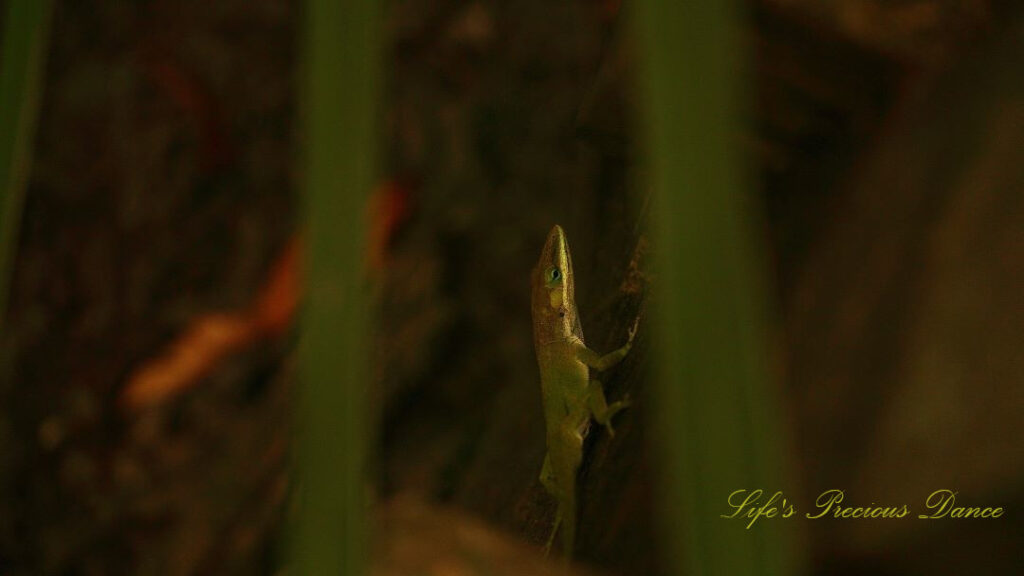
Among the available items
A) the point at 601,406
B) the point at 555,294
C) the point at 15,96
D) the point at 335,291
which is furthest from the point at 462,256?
the point at 335,291

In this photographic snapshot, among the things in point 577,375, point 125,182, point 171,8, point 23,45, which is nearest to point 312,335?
point 23,45

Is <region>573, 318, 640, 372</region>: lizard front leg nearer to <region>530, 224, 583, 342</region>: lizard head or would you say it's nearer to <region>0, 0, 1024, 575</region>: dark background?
<region>530, 224, 583, 342</region>: lizard head

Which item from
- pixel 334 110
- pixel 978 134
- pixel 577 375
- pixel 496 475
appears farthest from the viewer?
pixel 978 134

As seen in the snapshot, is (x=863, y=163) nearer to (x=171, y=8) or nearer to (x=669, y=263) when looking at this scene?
(x=669, y=263)

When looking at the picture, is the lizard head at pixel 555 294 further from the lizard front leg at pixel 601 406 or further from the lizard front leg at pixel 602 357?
the lizard front leg at pixel 601 406

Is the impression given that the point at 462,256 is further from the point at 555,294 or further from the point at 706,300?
the point at 706,300
